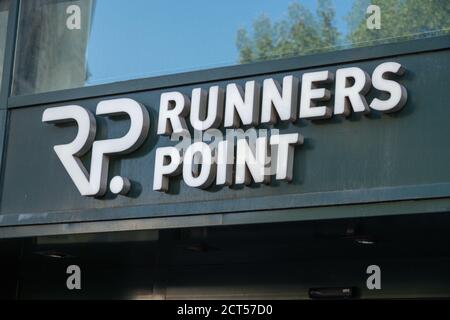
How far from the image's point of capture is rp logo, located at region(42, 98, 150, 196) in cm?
777

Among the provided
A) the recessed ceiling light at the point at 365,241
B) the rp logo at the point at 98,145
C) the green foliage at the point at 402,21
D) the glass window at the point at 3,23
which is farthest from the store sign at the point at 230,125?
the glass window at the point at 3,23

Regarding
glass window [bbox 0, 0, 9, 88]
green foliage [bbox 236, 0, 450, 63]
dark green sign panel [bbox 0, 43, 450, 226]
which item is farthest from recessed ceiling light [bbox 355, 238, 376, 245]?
glass window [bbox 0, 0, 9, 88]

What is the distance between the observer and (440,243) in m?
7.90

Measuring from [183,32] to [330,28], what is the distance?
4.88 feet

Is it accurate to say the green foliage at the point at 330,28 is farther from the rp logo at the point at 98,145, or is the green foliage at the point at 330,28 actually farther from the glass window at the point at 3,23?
the glass window at the point at 3,23

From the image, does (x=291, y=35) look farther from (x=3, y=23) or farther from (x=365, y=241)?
(x=3, y=23)

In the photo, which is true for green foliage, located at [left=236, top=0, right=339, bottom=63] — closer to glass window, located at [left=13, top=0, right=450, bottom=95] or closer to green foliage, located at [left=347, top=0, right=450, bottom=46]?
glass window, located at [left=13, top=0, right=450, bottom=95]

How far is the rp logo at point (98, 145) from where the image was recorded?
7768 millimetres

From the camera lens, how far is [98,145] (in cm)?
793

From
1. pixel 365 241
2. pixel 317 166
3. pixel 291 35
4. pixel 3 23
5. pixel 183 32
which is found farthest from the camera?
pixel 3 23

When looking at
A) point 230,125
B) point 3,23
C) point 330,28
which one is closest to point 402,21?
point 330,28

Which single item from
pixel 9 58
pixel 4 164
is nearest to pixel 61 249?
pixel 4 164

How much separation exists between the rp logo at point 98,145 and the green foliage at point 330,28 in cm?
107

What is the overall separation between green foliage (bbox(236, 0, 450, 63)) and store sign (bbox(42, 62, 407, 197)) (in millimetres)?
493
